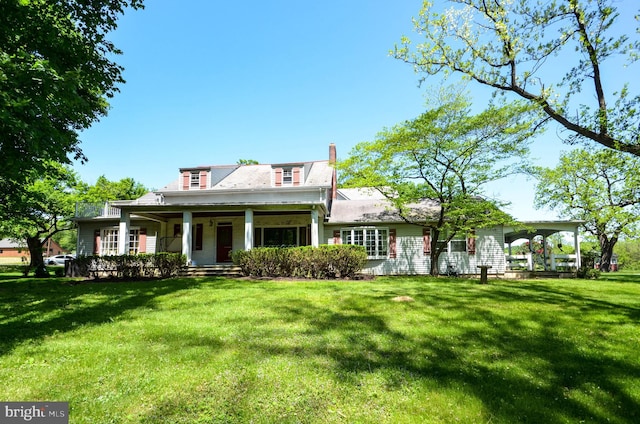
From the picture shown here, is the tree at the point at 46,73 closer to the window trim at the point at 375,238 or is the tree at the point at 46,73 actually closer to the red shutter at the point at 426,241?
the window trim at the point at 375,238

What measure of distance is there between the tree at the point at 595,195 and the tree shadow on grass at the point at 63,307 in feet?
68.8

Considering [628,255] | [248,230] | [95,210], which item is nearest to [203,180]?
[95,210]

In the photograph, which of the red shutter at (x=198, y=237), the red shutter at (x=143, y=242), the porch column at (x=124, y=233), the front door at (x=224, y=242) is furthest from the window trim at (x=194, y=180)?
the porch column at (x=124, y=233)

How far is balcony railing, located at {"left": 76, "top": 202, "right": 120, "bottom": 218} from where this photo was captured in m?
18.8

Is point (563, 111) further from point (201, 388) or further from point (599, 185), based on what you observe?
point (599, 185)

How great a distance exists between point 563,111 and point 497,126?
4.88 m

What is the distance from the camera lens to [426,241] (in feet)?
56.0

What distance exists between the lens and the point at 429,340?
4879 millimetres

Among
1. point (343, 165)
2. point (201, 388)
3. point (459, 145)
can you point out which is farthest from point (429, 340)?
point (343, 165)

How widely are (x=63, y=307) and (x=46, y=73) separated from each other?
5.03 meters

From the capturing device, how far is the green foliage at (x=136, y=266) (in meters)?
13.5

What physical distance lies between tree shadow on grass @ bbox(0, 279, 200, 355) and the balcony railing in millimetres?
9700

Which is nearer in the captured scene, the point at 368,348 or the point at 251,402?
the point at 251,402

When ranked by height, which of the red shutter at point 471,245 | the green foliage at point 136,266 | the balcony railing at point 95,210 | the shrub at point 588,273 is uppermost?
the balcony railing at point 95,210
